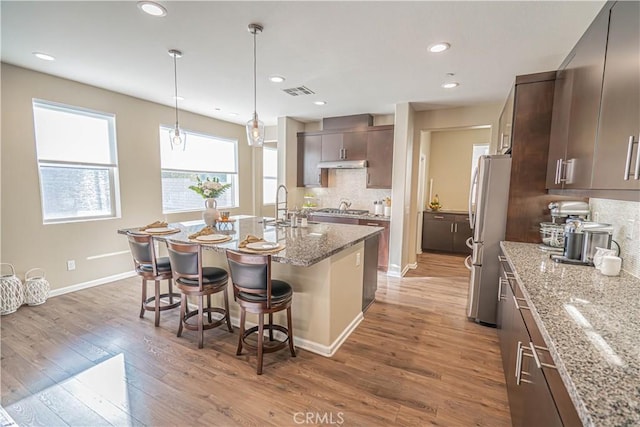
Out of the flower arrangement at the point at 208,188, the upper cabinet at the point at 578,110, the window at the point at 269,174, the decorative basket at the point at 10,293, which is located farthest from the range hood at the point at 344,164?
the decorative basket at the point at 10,293

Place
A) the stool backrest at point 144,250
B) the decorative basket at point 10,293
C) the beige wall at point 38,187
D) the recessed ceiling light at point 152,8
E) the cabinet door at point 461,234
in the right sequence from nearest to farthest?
the recessed ceiling light at point 152,8, the stool backrest at point 144,250, the decorative basket at point 10,293, the beige wall at point 38,187, the cabinet door at point 461,234

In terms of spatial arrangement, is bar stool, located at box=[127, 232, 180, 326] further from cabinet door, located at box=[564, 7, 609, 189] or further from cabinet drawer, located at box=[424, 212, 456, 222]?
cabinet drawer, located at box=[424, 212, 456, 222]

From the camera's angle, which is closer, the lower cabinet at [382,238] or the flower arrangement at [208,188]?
the flower arrangement at [208,188]

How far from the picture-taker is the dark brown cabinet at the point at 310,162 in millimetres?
5494

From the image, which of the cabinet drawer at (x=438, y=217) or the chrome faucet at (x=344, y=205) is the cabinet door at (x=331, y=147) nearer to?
the chrome faucet at (x=344, y=205)

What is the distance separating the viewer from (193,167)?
531cm

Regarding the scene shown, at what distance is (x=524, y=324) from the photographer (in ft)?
4.99

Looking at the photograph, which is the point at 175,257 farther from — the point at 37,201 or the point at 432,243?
the point at 432,243

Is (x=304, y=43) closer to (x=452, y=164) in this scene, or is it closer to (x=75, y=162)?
(x=75, y=162)

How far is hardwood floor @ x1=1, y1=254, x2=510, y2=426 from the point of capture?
5.86ft

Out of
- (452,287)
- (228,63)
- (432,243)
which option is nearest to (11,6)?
(228,63)

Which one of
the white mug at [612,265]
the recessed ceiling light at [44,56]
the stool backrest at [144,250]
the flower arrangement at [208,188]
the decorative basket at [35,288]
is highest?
the recessed ceiling light at [44,56]

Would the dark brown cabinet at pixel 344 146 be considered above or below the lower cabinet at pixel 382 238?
above

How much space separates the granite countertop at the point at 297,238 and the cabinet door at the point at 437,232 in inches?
139
